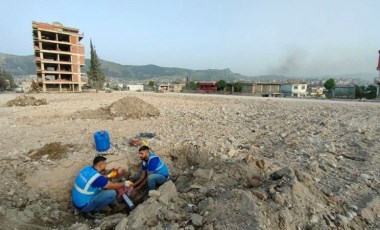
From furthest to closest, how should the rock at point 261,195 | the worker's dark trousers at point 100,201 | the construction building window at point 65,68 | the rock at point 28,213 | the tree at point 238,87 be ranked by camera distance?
the tree at point 238,87, the construction building window at point 65,68, the worker's dark trousers at point 100,201, the rock at point 28,213, the rock at point 261,195

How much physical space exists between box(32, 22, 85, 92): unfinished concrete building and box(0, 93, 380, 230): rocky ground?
1625 inches

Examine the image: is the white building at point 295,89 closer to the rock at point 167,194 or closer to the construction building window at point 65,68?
the construction building window at point 65,68

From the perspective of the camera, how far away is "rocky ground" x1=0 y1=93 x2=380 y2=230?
344 centimetres

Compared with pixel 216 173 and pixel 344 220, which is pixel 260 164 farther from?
pixel 344 220

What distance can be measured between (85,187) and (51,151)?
2.74m

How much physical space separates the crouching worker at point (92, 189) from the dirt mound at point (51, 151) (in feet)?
7.14

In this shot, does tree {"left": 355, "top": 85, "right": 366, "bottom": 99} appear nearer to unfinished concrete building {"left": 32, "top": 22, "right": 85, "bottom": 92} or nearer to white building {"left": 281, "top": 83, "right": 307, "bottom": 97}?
white building {"left": 281, "top": 83, "right": 307, "bottom": 97}

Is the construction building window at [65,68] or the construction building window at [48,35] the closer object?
the construction building window at [48,35]

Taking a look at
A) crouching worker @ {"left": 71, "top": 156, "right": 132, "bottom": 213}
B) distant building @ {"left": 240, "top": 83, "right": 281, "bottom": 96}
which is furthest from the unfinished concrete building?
crouching worker @ {"left": 71, "top": 156, "right": 132, "bottom": 213}

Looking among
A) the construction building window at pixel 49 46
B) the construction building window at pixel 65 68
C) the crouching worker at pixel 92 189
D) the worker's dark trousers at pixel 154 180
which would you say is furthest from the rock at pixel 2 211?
the construction building window at pixel 49 46

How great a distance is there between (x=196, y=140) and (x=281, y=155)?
246 centimetres

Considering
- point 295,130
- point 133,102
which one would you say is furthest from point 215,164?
point 133,102

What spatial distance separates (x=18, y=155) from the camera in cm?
642

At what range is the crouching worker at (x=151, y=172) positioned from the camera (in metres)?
5.34
